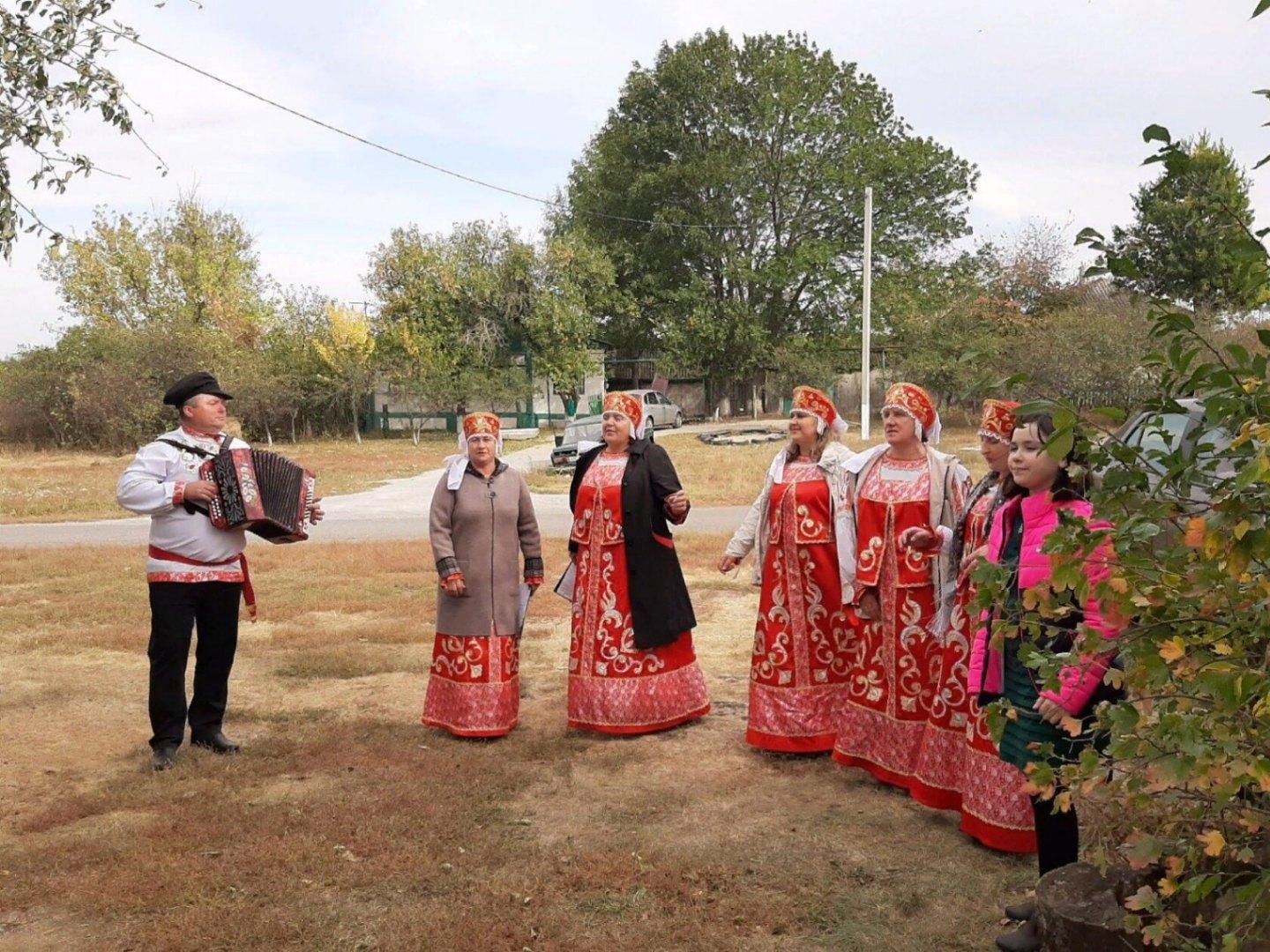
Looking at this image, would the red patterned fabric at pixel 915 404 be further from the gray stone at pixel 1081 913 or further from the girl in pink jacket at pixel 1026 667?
the gray stone at pixel 1081 913

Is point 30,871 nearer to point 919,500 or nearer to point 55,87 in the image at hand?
point 55,87

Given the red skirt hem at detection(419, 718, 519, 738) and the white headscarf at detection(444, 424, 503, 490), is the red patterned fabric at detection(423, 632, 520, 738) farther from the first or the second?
the white headscarf at detection(444, 424, 503, 490)

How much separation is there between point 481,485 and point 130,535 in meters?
10.7

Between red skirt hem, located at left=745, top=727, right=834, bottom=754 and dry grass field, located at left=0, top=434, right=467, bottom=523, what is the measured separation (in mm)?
14955

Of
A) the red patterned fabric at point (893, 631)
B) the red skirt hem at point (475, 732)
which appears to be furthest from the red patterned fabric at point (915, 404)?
the red skirt hem at point (475, 732)

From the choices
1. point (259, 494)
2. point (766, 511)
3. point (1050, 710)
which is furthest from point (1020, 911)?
point (259, 494)

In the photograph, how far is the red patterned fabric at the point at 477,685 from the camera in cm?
580

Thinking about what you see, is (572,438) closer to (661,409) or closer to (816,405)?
(661,409)

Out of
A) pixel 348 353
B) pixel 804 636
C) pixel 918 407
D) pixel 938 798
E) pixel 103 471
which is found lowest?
pixel 938 798

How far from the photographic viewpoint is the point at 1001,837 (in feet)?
13.8

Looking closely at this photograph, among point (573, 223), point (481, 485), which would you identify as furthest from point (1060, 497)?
point (573, 223)

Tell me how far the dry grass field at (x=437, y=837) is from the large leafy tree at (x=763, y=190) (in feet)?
91.4

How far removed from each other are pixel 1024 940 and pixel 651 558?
116 inches

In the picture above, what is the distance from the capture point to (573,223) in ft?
132
